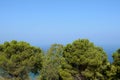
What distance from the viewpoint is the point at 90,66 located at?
2716 centimetres

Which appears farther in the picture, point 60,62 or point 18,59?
point 18,59

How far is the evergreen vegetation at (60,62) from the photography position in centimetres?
2697

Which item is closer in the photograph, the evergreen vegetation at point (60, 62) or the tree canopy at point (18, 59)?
the evergreen vegetation at point (60, 62)

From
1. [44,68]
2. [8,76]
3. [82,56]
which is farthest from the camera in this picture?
[8,76]

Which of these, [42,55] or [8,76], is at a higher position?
[42,55]

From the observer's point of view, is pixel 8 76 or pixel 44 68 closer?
pixel 44 68

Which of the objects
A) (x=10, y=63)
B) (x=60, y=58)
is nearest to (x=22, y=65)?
(x=10, y=63)

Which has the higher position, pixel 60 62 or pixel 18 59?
pixel 18 59

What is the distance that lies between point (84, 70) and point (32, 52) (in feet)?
22.4

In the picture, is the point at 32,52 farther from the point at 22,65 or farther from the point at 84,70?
the point at 84,70

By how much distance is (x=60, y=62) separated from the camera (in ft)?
93.0

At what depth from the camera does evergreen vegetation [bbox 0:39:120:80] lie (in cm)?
2697

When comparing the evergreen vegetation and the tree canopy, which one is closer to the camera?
the evergreen vegetation

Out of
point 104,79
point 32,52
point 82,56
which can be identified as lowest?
point 104,79
